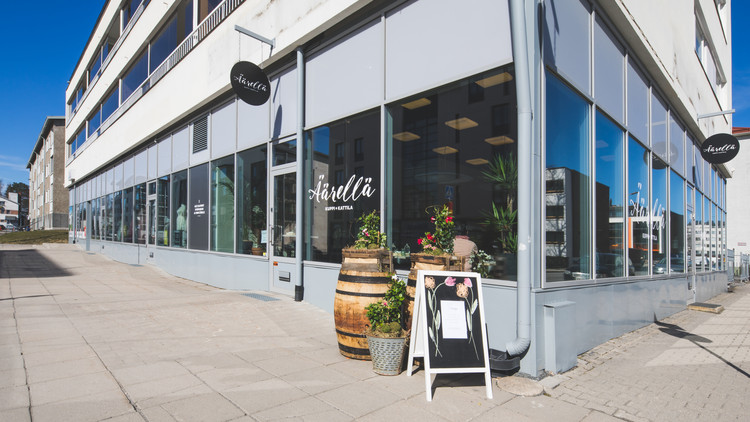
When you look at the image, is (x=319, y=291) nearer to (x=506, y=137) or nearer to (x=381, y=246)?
(x=381, y=246)

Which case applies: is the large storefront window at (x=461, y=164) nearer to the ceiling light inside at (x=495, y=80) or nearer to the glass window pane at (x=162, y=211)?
the ceiling light inside at (x=495, y=80)

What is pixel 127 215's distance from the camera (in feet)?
59.7

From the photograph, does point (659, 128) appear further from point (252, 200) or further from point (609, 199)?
point (252, 200)

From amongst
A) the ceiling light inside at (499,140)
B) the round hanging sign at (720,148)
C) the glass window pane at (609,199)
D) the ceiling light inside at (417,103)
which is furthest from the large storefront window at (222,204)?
the round hanging sign at (720,148)

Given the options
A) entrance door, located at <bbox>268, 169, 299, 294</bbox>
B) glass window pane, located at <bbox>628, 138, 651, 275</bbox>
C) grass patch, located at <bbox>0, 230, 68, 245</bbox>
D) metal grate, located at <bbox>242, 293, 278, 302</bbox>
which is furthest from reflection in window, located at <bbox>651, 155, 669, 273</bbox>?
grass patch, located at <bbox>0, 230, 68, 245</bbox>

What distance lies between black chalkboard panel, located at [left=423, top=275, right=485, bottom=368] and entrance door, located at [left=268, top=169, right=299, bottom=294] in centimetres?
448

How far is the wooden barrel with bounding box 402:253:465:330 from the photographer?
4578 millimetres

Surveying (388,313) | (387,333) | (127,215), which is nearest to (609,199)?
(388,313)

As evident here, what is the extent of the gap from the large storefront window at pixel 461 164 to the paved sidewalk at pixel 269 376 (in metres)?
1.49

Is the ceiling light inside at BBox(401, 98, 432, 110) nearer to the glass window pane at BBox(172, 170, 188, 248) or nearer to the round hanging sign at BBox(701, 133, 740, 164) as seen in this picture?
the glass window pane at BBox(172, 170, 188, 248)

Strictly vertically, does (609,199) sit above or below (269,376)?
above

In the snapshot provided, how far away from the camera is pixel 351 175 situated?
731 cm

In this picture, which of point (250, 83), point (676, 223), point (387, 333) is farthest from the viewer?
point (676, 223)

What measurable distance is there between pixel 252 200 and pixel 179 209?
4553 millimetres
